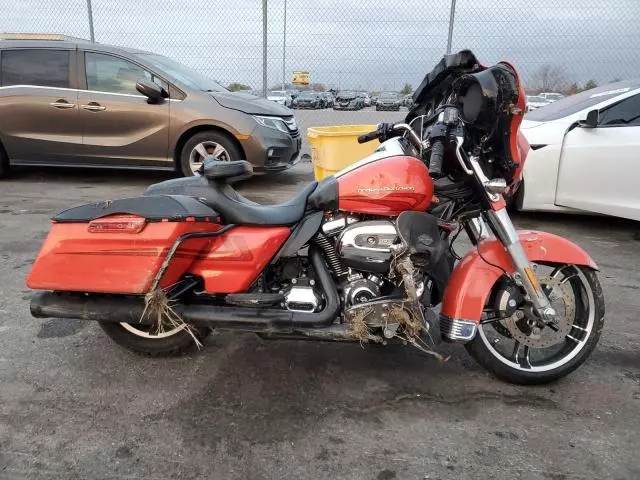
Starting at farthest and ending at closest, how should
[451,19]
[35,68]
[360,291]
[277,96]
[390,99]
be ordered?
1. [390,99]
2. [277,96]
3. [451,19]
4. [35,68]
5. [360,291]

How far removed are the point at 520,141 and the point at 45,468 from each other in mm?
2548

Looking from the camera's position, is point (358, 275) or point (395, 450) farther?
point (358, 275)

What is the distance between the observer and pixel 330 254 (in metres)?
2.64

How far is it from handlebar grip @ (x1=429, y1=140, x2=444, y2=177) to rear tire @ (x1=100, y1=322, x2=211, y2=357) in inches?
57.9

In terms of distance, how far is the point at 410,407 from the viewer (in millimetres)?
2598

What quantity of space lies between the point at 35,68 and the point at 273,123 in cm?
326

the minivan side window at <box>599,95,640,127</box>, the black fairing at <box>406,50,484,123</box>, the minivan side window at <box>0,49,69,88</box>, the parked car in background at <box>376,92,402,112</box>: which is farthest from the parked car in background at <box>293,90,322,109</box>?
the black fairing at <box>406,50,484,123</box>

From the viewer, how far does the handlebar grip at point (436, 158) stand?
231 centimetres

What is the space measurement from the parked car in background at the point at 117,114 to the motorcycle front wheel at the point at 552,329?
4829mm

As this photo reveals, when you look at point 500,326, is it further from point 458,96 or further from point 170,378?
point 170,378

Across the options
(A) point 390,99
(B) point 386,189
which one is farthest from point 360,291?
(A) point 390,99

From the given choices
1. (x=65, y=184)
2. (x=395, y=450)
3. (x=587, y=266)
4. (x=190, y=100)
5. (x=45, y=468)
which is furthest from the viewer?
(x=65, y=184)

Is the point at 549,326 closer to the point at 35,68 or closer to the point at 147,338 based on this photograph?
the point at 147,338

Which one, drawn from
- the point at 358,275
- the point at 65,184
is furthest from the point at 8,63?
the point at 358,275
